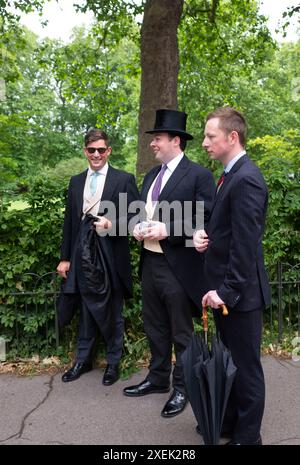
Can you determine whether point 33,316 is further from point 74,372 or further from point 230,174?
point 230,174

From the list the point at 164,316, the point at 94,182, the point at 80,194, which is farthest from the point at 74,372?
the point at 94,182

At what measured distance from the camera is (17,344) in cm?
481

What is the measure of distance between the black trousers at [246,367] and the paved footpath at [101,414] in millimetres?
343

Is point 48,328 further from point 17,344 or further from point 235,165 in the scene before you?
point 235,165

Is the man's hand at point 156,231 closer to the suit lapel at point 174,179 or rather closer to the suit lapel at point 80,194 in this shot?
the suit lapel at point 174,179

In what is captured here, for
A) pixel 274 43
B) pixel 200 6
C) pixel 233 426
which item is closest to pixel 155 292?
pixel 233 426

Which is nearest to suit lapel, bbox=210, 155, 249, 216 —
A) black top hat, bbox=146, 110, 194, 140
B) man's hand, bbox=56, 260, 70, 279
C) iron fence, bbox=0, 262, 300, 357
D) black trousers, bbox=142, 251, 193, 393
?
black top hat, bbox=146, 110, 194, 140

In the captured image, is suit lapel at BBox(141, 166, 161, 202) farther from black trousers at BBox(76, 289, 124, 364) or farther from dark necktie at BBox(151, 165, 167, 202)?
black trousers at BBox(76, 289, 124, 364)

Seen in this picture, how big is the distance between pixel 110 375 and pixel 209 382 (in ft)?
5.52

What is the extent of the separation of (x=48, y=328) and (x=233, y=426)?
2.35 metres

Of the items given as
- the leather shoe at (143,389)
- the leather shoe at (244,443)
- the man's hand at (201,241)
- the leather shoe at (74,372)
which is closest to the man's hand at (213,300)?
the man's hand at (201,241)

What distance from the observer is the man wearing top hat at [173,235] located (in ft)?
11.8

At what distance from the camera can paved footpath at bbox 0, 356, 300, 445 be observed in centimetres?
331

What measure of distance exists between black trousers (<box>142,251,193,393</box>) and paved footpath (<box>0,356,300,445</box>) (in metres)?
0.24
